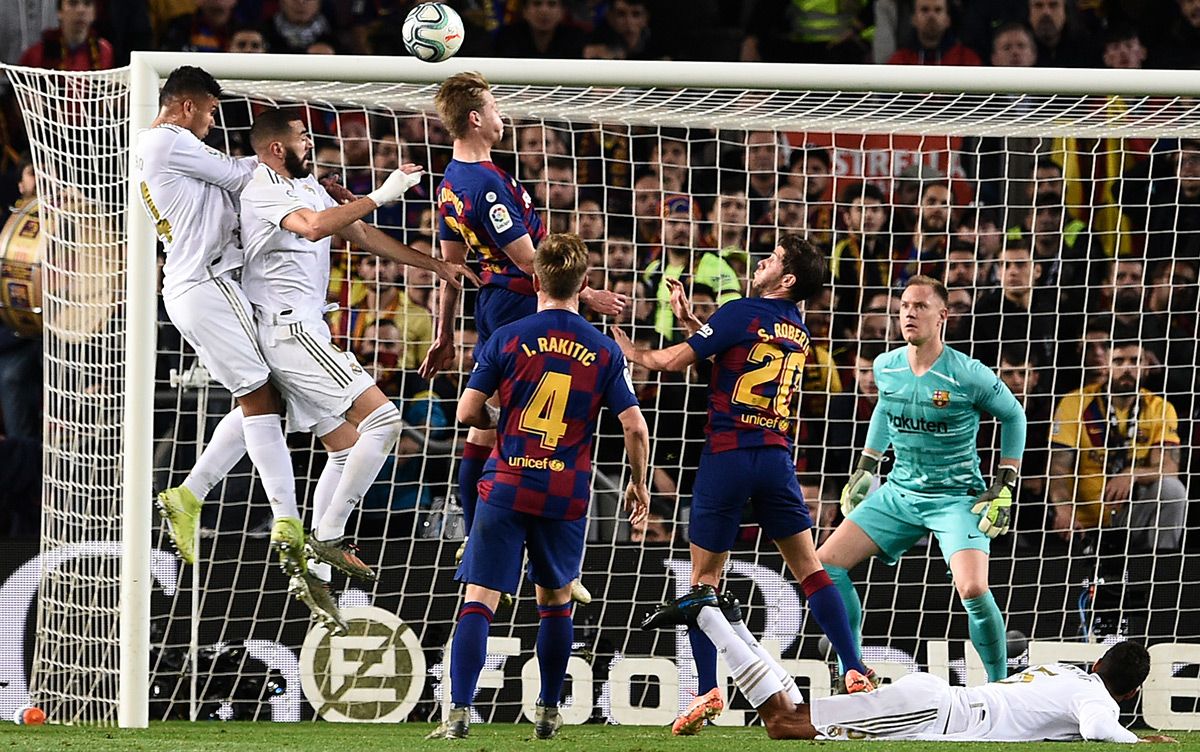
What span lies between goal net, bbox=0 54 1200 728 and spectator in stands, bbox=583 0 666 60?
1.55 metres

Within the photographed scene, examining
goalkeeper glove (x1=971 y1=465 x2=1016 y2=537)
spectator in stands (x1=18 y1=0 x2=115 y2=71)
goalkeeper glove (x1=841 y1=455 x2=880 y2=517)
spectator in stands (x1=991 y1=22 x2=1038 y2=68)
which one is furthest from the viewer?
spectator in stands (x1=991 y1=22 x2=1038 y2=68)

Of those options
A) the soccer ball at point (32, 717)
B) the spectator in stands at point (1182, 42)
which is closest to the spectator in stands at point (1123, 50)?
the spectator in stands at point (1182, 42)

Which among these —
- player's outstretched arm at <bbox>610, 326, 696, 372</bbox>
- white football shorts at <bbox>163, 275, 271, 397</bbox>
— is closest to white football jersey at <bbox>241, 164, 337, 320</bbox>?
white football shorts at <bbox>163, 275, 271, 397</bbox>

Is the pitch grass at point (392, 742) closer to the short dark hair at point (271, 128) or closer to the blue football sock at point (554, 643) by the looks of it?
the blue football sock at point (554, 643)

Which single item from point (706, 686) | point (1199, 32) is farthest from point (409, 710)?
point (1199, 32)

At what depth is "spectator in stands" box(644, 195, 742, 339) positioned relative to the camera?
9.02 metres

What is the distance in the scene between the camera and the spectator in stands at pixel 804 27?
39.7 feet

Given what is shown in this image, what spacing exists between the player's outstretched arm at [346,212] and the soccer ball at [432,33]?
19.1 inches

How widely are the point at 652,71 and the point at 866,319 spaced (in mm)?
2812

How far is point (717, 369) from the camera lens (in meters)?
7.20

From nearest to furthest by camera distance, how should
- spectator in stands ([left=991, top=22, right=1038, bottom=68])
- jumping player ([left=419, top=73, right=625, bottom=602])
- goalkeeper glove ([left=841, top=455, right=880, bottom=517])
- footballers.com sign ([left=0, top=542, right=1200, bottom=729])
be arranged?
1. jumping player ([left=419, top=73, right=625, bottom=602])
2. goalkeeper glove ([left=841, top=455, right=880, bottom=517])
3. footballers.com sign ([left=0, top=542, right=1200, bottom=729])
4. spectator in stands ([left=991, top=22, right=1038, bottom=68])

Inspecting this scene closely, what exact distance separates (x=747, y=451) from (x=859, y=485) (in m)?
1.24

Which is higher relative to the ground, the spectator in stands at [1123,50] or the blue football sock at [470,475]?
the spectator in stands at [1123,50]

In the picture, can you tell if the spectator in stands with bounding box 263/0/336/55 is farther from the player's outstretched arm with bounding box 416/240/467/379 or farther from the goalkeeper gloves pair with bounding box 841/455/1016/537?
the goalkeeper gloves pair with bounding box 841/455/1016/537
